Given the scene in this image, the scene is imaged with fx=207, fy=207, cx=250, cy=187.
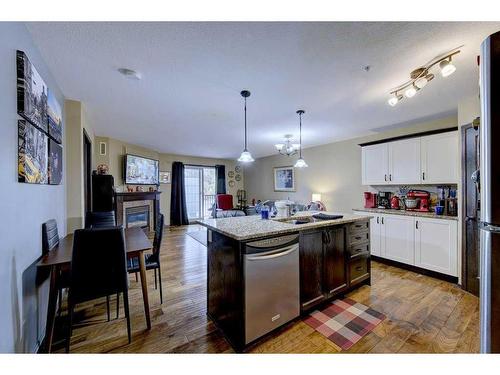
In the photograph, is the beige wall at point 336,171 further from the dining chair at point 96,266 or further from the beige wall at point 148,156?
the dining chair at point 96,266

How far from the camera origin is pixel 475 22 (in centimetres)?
→ 138

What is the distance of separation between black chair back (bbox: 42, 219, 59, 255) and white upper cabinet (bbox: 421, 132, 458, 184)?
15.4 feet

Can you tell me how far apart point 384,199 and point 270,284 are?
3.30m

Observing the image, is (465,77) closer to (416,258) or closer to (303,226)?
(303,226)

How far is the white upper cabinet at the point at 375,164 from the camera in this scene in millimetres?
3701

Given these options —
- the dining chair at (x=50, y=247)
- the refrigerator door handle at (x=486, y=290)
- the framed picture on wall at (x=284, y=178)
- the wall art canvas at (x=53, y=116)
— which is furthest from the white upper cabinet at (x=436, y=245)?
the wall art canvas at (x=53, y=116)

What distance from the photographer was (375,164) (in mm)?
3861

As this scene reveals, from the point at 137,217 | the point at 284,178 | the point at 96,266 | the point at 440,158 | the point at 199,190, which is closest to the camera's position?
the point at 96,266

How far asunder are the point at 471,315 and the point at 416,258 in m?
1.11

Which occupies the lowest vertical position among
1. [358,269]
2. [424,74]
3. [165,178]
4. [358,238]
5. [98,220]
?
[358,269]

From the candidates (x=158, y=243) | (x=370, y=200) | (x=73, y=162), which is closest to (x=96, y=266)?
(x=158, y=243)

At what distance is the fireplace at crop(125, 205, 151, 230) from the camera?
5195mm

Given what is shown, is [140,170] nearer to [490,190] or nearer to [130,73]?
[130,73]
